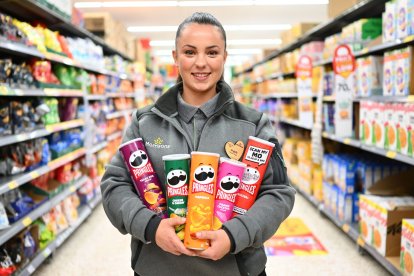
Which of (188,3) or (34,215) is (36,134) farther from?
(188,3)

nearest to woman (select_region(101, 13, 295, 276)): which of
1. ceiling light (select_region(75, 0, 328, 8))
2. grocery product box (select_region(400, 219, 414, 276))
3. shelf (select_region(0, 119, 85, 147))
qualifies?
grocery product box (select_region(400, 219, 414, 276))

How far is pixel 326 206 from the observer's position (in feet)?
14.0

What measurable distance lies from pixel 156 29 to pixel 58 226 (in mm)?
9951

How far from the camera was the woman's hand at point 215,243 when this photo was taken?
1.15m

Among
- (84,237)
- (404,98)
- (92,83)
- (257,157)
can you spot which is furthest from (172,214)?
(92,83)

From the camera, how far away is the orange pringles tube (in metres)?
1.19

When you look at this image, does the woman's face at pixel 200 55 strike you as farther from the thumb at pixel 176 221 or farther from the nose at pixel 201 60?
the thumb at pixel 176 221

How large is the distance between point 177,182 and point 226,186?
0.15 m

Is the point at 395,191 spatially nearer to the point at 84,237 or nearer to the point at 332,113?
the point at 332,113

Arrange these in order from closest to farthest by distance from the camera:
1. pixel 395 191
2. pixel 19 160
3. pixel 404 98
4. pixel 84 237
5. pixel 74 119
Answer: pixel 404 98 → pixel 19 160 → pixel 395 191 → pixel 84 237 → pixel 74 119

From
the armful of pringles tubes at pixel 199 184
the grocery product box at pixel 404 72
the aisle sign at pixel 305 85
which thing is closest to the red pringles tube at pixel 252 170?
the armful of pringles tubes at pixel 199 184

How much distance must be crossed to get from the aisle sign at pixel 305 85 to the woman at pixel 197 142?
3436mm

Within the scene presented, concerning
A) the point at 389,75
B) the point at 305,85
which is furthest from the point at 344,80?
the point at 305,85

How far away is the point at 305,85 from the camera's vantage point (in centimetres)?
477
